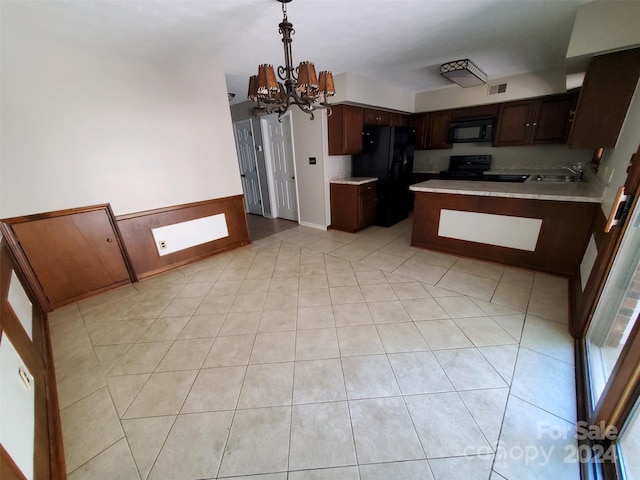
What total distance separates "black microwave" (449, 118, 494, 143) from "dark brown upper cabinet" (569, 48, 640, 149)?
2.34 meters

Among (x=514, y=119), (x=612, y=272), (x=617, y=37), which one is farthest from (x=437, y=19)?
(x=514, y=119)

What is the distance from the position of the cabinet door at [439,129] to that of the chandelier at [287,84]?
3953mm

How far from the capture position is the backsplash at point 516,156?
4.11 meters

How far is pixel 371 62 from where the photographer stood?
10.7 ft

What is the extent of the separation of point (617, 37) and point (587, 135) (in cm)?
71

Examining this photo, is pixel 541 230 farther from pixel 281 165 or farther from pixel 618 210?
pixel 281 165

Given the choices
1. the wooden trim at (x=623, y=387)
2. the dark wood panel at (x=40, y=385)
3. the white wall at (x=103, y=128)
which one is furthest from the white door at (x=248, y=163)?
the wooden trim at (x=623, y=387)

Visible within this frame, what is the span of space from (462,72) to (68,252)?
521 centimetres

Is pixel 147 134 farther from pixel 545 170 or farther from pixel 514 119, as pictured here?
pixel 545 170

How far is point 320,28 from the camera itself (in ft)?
7.50

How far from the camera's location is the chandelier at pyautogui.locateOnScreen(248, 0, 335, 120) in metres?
1.78

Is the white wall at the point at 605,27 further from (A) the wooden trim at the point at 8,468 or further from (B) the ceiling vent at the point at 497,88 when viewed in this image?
(A) the wooden trim at the point at 8,468

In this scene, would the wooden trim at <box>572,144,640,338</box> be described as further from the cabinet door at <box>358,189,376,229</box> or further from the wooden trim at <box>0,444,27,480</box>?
the wooden trim at <box>0,444,27,480</box>

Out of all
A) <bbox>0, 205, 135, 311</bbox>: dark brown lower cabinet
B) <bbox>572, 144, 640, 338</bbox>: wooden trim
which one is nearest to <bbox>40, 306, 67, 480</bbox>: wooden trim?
<bbox>0, 205, 135, 311</bbox>: dark brown lower cabinet
